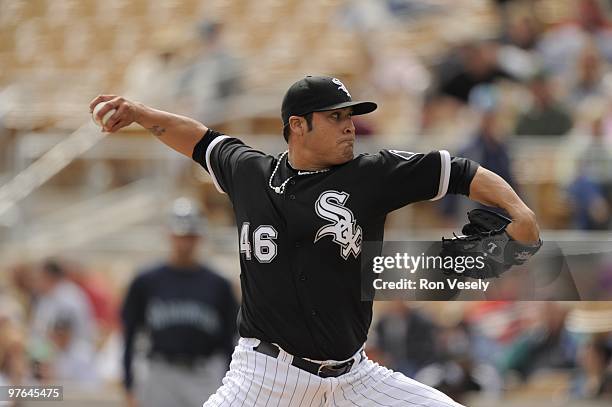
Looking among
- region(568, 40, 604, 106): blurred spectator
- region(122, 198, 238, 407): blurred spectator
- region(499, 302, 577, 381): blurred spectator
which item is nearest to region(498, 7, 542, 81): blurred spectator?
region(568, 40, 604, 106): blurred spectator

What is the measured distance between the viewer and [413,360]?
8242 mm

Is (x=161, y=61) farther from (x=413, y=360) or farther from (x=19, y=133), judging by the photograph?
(x=413, y=360)

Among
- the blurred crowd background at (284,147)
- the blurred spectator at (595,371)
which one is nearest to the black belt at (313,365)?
the blurred crowd background at (284,147)

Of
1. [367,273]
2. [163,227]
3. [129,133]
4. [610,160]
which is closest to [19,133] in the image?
[129,133]

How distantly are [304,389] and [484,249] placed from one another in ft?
2.98

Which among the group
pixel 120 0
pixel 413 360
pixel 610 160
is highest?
pixel 120 0

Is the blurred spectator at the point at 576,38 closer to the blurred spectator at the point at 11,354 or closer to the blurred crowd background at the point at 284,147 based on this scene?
the blurred crowd background at the point at 284,147

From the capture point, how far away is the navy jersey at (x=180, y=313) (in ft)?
23.9

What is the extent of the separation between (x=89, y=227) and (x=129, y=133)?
1.14 metres

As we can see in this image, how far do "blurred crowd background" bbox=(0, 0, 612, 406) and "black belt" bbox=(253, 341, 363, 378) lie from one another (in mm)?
3078

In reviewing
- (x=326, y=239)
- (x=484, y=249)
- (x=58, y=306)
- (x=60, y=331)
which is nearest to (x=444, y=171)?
(x=484, y=249)

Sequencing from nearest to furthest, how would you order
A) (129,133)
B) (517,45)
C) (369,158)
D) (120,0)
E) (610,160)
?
1. (369,158)
2. (610,160)
3. (517,45)
4. (129,133)
5. (120,0)

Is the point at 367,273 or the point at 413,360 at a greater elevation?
the point at 367,273

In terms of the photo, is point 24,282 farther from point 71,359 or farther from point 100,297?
point 71,359
